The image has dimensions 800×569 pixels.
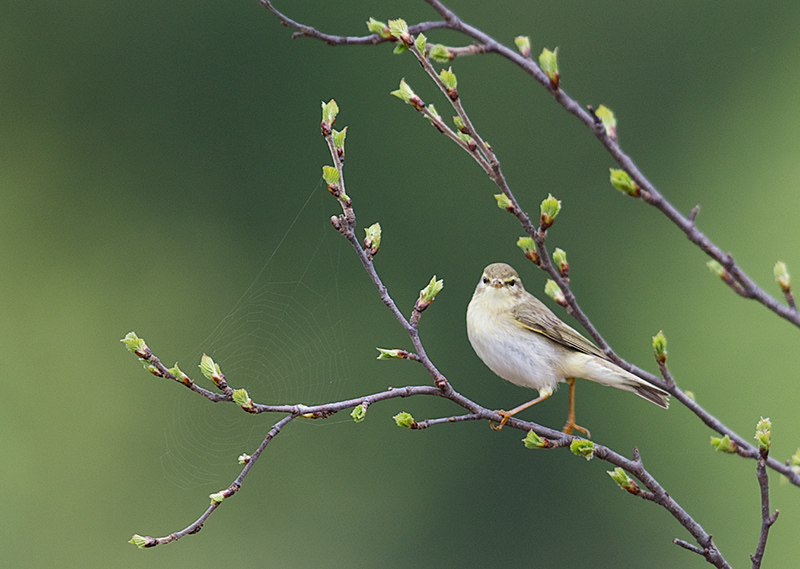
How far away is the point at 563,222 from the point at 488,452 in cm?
405

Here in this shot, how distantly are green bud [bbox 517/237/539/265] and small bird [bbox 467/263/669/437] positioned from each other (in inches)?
47.7

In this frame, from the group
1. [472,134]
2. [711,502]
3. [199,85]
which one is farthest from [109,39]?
[472,134]

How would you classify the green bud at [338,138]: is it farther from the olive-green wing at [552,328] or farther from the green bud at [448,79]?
the olive-green wing at [552,328]

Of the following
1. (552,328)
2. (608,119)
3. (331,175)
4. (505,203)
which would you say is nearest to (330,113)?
(331,175)

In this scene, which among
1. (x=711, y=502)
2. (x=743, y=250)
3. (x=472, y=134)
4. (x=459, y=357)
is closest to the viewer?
(x=472, y=134)

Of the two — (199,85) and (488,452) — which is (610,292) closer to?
(488,452)

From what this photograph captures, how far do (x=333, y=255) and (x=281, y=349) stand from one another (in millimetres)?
1672

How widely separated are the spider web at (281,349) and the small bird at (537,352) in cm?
1041

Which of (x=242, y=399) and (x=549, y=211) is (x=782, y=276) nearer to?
Answer: (x=549, y=211)

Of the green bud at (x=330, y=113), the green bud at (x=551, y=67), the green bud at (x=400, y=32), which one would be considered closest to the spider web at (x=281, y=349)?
the green bud at (x=330, y=113)

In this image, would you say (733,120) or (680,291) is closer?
(680,291)

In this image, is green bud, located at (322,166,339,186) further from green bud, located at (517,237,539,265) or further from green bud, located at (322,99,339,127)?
green bud, located at (517,237,539,265)

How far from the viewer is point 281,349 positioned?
50.2 feet

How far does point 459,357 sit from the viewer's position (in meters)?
16.5
